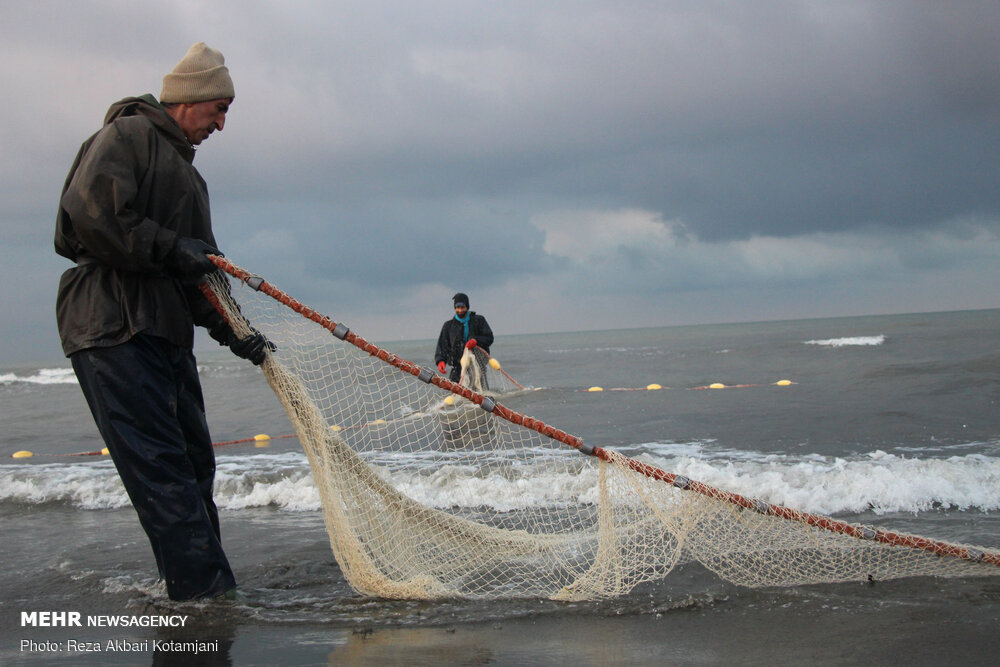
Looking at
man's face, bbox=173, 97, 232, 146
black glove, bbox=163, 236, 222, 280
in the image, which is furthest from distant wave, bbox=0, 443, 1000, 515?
man's face, bbox=173, 97, 232, 146

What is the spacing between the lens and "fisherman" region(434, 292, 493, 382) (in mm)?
11391

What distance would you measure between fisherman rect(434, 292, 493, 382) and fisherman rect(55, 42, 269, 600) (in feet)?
26.8

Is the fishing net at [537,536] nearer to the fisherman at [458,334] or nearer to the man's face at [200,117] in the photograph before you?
the man's face at [200,117]

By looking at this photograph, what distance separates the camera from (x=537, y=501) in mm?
5508

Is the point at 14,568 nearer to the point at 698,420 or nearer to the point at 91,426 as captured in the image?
the point at 698,420

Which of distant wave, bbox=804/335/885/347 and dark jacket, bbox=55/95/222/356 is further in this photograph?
distant wave, bbox=804/335/885/347

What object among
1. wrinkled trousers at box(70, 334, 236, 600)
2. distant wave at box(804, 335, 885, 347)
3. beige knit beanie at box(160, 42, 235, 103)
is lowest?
wrinkled trousers at box(70, 334, 236, 600)

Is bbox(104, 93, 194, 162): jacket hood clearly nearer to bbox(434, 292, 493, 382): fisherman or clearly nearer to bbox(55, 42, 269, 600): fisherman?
bbox(55, 42, 269, 600): fisherman

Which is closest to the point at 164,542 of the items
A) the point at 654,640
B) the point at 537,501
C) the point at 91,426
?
the point at 654,640

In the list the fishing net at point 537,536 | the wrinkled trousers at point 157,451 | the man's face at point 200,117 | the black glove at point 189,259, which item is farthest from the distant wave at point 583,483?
the man's face at point 200,117

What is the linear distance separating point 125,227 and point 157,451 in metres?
0.90

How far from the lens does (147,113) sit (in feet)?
9.98

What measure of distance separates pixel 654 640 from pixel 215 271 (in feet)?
7.69

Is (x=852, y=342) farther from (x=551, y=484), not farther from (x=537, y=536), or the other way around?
(x=537, y=536)
